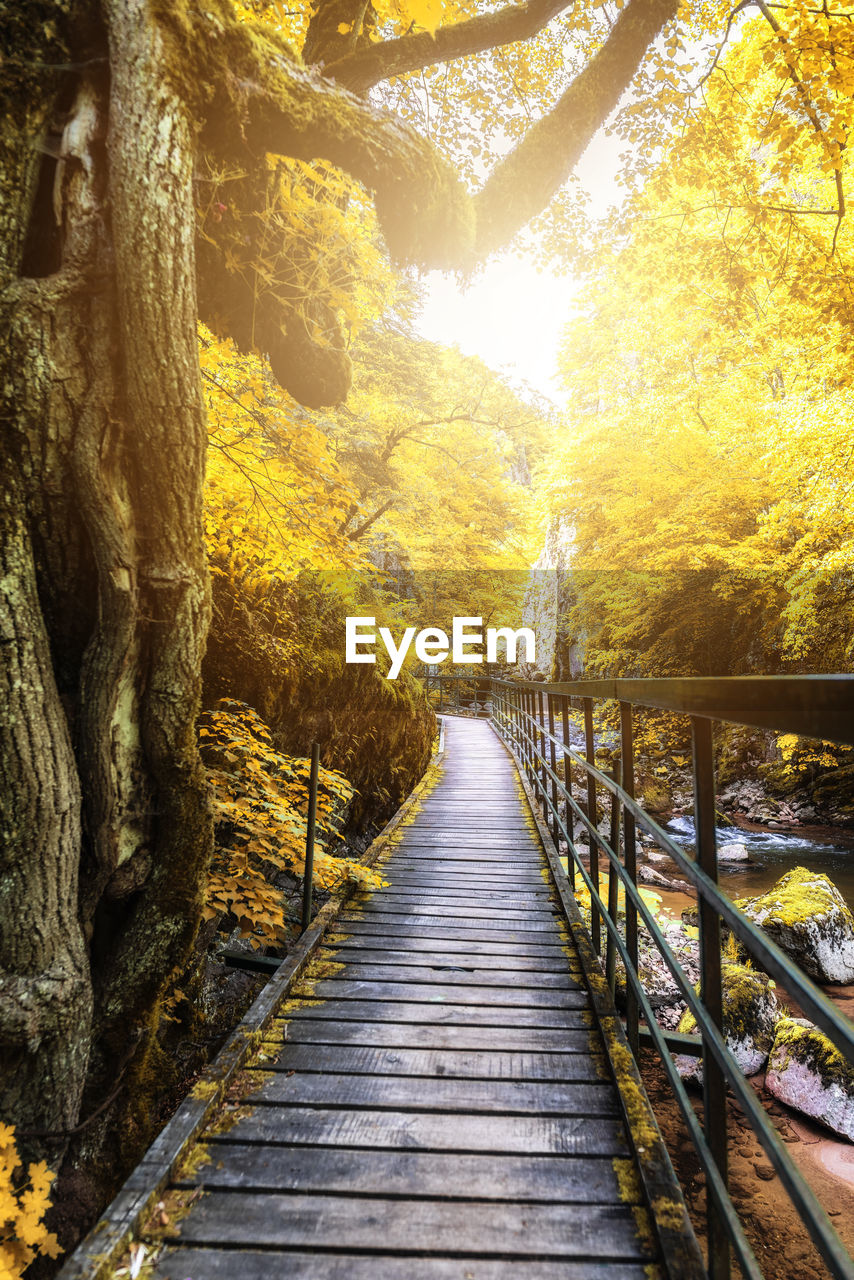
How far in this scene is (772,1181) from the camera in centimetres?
316

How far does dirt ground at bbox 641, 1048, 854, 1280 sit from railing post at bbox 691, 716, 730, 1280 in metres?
1.79

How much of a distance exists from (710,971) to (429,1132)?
1212 mm

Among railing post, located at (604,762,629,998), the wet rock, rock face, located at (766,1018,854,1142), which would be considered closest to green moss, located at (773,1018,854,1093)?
rock face, located at (766,1018,854,1142)

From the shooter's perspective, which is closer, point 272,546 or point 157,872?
point 157,872

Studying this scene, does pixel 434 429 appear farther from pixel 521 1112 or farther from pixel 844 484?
pixel 521 1112

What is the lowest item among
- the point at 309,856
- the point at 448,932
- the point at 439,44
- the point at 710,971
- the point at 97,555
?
the point at 448,932

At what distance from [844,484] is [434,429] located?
21.7 feet

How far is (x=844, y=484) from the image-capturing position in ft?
26.5

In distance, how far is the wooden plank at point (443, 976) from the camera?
118 inches

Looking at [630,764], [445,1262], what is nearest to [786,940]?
[630,764]

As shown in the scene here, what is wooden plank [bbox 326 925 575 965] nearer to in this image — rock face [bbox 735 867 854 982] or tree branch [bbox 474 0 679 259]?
rock face [bbox 735 867 854 982]

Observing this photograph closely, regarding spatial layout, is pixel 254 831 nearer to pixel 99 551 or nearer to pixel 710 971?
pixel 99 551

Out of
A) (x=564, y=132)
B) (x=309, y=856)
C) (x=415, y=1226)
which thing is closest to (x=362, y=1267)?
(x=415, y=1226)

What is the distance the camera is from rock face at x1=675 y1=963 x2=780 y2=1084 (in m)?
4.18
